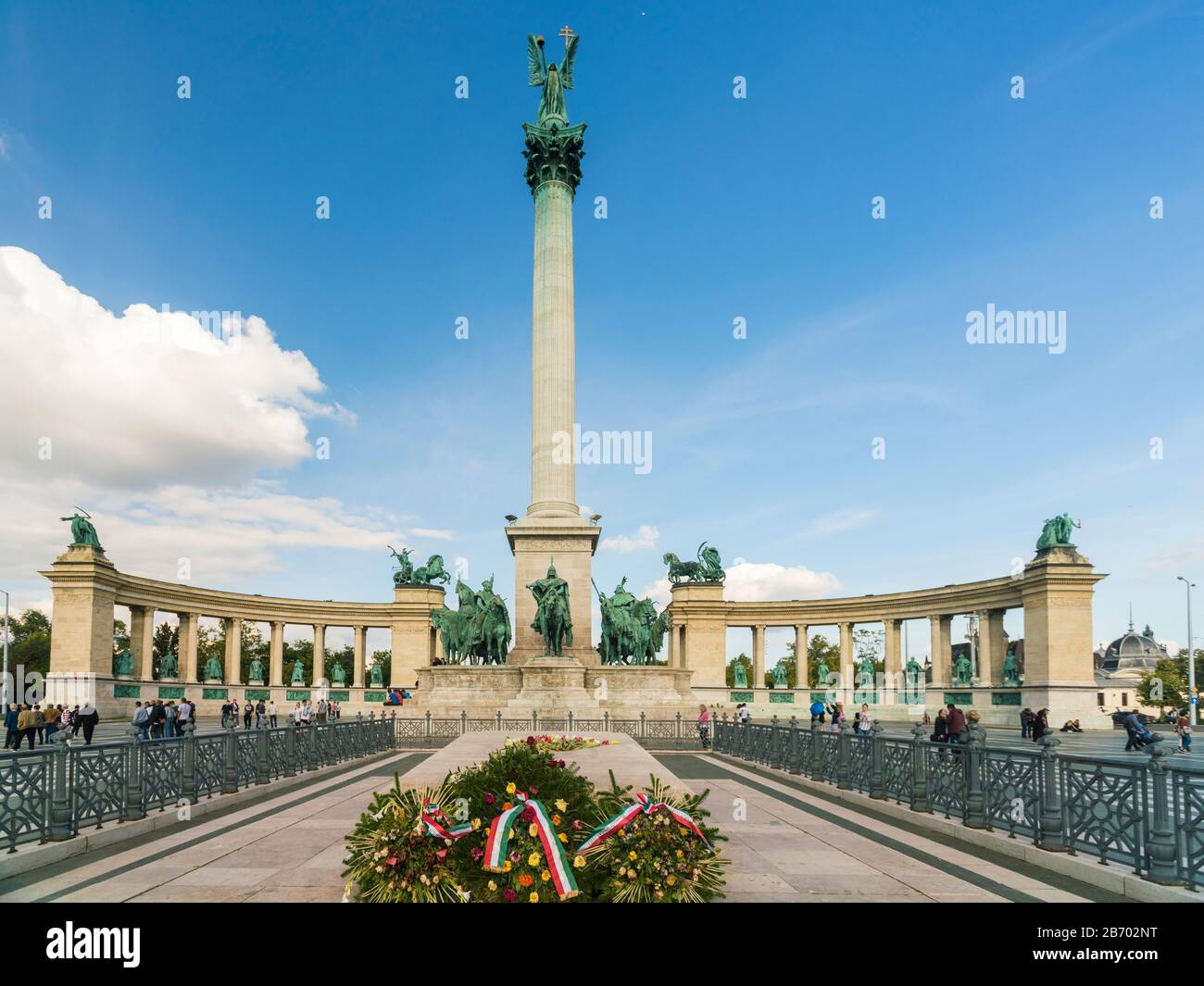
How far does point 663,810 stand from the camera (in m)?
7.61

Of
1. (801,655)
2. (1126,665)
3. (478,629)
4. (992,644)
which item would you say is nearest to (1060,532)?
(992,644)

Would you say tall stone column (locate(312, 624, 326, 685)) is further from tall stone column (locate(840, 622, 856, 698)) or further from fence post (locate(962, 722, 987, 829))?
fence post (locate(962, 722, 987, 829))

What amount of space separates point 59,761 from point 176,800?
360cm

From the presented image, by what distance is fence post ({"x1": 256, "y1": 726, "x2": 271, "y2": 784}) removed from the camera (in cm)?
1797

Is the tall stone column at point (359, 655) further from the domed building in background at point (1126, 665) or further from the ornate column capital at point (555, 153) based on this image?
the domed building in background at point (1126, 665)

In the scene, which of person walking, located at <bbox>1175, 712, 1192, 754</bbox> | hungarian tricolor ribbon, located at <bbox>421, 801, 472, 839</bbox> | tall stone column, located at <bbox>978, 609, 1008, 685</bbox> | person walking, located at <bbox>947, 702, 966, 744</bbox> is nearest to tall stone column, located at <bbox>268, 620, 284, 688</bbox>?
tall stone column, located at <bbox>978, 609, 1008, 685</bbox>

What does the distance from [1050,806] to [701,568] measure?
6619 cm

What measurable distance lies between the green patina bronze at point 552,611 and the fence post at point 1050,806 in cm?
2746

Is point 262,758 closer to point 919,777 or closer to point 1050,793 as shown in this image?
point 919,777

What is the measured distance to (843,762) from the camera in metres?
18.3

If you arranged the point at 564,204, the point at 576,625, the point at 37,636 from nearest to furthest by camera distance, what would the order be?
the point at 576,625 < the point at 564,204 < the point at 37,636

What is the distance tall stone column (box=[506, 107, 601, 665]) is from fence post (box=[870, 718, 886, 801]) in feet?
80.7
